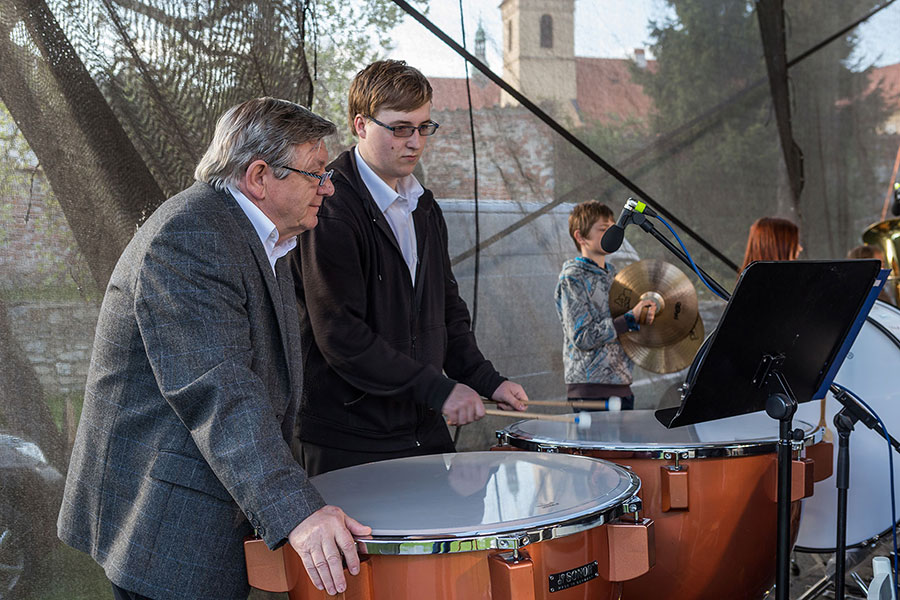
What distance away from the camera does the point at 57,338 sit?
7.47ft

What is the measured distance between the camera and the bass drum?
283 cm

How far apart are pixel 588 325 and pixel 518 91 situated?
0.96 meters

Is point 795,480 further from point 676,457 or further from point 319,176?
point 319,176

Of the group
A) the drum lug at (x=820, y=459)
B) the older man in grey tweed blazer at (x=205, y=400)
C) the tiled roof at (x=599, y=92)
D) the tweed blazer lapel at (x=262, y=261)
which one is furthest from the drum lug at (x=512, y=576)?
the tiled roof at (x=599, y=92)

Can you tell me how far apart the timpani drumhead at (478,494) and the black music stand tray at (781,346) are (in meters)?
0.25

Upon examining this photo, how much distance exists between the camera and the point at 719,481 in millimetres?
2049

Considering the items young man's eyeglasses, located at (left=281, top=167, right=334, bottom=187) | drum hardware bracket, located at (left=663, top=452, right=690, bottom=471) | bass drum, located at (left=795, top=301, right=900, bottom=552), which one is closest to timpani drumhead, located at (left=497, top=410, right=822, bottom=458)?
drum hardware bracket, located at (left=663, top=452, right=690, bottom=471)

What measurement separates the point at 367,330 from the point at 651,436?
0.73m

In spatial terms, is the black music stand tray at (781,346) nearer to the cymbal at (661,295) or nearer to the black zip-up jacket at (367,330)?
the black zip-up jacket at (367,330)

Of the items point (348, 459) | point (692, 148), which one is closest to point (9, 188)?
point (348, 459)

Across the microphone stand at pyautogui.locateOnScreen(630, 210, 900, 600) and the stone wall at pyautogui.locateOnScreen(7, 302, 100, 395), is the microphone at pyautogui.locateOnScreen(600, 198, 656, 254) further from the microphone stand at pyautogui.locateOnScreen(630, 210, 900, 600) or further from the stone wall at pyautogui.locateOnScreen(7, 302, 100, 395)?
the stone wall at pyautogui.locateOnScreen(7, 302, 100, 395)

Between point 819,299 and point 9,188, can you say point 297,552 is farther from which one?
point 9,188

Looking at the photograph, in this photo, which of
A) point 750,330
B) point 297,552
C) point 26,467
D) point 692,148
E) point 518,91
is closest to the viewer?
point 297,552

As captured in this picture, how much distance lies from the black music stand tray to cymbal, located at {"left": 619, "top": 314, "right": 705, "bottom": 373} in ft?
5.31
